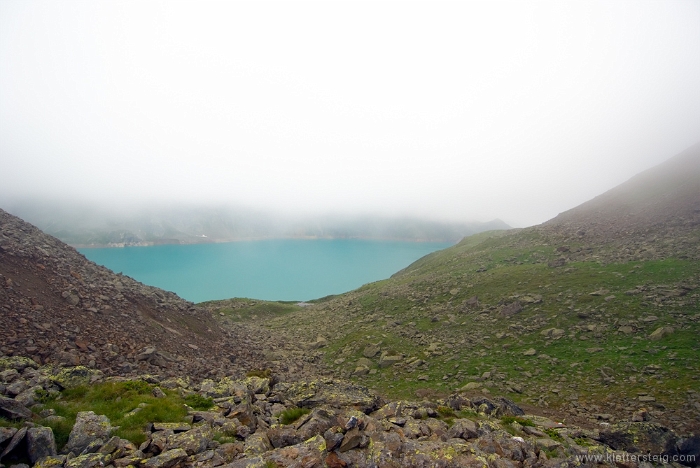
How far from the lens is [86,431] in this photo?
8.90 meters

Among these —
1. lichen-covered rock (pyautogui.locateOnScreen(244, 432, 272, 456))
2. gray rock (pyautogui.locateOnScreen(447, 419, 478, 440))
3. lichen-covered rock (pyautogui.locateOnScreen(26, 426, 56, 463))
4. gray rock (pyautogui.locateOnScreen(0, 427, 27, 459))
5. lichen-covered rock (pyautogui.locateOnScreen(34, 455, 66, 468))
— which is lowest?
gray rock (pyautogui.locateOnScreen(447, 419, 478, 440))

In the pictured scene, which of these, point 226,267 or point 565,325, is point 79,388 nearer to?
point 565,325

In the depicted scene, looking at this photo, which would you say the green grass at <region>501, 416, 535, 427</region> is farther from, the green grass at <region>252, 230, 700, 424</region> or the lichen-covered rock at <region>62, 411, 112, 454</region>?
the lichen-covered rock at <region>62, 411, 112, 454</region>

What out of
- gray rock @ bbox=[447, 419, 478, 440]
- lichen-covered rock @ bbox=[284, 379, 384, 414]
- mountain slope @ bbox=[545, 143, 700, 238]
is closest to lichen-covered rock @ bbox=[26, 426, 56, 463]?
lichen-covered rock @ bbox=[284, 379, 384, 414]

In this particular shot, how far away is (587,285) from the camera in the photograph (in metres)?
28.0

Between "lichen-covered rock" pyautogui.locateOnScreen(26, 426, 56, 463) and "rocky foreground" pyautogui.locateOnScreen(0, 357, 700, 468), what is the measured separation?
0.07 feet

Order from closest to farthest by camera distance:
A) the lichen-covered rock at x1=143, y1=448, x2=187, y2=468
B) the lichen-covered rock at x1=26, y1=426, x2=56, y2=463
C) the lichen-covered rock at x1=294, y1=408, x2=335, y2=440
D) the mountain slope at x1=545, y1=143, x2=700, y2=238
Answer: the lichen-covered rock at x1=26, y1=426, x2=56, y2=463 → the lichen-covered rock at x1=143, y1=448, x2=187, y2=468 → the lichen-covered rock at x1=294, y1=408, x2=335, y2=440 → the mountain slope at x1=545, y1=143, x2=700, y2=238

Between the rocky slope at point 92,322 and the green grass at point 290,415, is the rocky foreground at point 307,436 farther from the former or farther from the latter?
the rocky slope at point 92,322

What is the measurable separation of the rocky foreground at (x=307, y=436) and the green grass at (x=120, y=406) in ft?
1.00

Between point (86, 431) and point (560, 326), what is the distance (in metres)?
27.7

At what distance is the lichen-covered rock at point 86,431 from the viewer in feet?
27.7

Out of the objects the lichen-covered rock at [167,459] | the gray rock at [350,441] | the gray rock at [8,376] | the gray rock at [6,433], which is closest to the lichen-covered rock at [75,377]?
the gray rock at [8,376]

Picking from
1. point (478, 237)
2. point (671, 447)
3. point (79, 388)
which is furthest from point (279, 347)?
point (478, 237)

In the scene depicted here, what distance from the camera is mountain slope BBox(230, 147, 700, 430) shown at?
1789 centimetres
